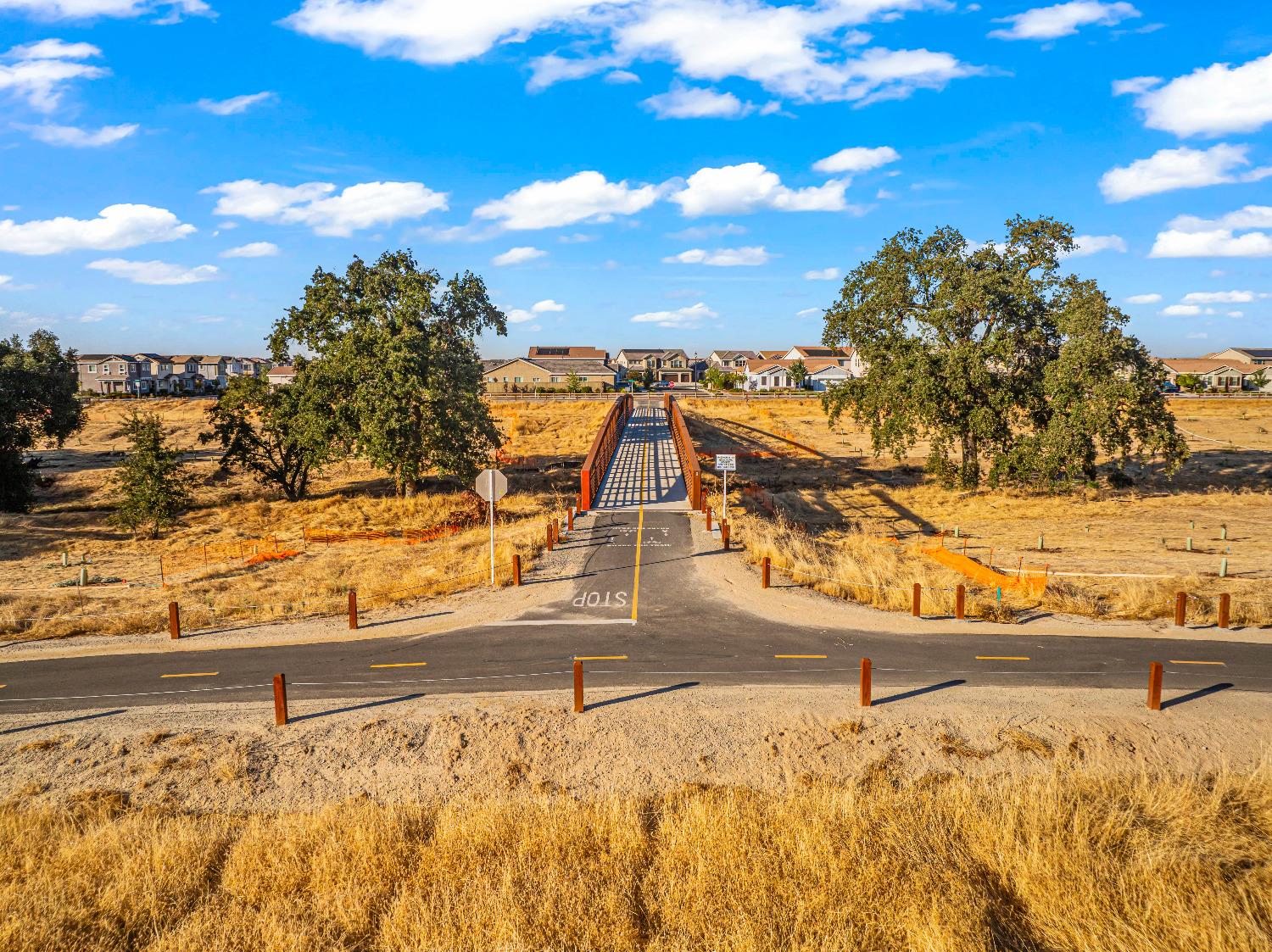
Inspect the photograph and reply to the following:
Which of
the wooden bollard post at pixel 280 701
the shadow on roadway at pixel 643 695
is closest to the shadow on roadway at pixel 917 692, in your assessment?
the shadow on roadway at pixel 643 695

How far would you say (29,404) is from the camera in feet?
140

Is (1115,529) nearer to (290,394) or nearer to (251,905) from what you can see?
(251,905)

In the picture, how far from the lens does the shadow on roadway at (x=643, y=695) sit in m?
11.5

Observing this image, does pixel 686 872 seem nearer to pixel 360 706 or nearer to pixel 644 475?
pixel 360 706

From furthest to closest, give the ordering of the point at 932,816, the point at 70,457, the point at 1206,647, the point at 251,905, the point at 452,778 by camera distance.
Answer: the point at 70,457 < the point at 1206,647 < the point at 452,778 < the point at 932,816 < the point at 251,905

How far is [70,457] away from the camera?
57.2 m

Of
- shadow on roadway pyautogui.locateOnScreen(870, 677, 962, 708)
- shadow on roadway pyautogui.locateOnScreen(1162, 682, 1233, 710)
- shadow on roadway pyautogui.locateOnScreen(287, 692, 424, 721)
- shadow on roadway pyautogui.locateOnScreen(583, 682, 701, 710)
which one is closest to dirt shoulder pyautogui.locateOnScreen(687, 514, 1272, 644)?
shadow on roadway pyautogui.locateOnScreen(1162, 682, 1233, 710)

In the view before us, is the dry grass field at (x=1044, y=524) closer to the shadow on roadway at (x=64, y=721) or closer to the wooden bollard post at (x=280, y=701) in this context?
the wooden bollard post at (x=280, y=701)

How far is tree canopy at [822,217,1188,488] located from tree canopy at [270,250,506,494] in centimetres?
1743

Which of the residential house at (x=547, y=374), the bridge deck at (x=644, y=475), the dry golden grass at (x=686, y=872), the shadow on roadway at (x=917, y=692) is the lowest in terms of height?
the dry golden grass at (x=686, y=872)

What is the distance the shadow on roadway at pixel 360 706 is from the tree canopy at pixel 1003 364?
2549 cm

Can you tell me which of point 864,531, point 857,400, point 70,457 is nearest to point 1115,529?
point 864,531

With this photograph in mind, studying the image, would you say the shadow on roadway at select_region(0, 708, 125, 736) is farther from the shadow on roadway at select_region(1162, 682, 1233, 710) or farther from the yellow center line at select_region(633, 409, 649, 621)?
the shadow on roadway at select_region(1162, 682, 1233, 710)

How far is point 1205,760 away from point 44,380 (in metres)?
58.5
